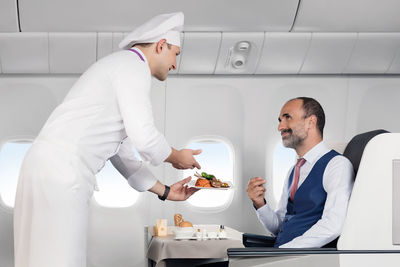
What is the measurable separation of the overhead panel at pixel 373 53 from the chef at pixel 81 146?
328 cm

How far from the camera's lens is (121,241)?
620cm

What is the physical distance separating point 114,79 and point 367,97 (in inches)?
167

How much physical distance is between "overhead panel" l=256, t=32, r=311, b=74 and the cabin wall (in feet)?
0.72

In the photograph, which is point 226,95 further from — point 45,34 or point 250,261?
point 250,261

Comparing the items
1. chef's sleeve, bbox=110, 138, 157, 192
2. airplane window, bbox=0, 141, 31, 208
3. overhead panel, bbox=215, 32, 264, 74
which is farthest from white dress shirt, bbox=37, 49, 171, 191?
airplane window, bbox=0, 141, 31, 208

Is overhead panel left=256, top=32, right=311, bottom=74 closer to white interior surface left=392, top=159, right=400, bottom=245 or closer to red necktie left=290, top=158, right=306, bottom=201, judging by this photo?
red necktie left=290, top=158, right=306, bottom=201

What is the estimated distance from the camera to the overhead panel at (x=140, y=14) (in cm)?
532

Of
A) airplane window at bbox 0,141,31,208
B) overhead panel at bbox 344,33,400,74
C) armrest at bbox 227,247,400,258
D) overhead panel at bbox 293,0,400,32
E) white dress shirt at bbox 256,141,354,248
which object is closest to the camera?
armrest at bbox 227,247,400,258

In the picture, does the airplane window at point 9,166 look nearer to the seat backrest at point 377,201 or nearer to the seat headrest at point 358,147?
the seat headrest at point 358,147

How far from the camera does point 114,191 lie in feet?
20.6

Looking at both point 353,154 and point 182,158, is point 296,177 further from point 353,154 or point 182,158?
point 182,158

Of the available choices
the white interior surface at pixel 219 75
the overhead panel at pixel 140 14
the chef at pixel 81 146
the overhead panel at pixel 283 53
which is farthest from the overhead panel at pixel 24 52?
the chef at pixel 81 146

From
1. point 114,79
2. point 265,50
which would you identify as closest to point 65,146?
point 114,79

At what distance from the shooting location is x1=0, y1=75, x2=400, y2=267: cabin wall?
6098 millimetres
